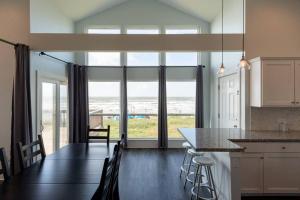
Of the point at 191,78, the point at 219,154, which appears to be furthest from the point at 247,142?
the point at 191,78

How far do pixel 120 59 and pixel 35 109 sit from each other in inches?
121

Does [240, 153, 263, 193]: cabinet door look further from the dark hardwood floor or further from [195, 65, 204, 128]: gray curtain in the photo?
[195, 65, 204, 128]: gray curtain

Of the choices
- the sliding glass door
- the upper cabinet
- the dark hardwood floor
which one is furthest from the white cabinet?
the sliding glass door

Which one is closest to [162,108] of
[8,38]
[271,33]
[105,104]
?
[105,104]

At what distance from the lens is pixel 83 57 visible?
6.81m

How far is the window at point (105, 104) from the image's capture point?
6988 mm

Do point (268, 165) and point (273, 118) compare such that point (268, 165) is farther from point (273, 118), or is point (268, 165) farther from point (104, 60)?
point (104, 60)

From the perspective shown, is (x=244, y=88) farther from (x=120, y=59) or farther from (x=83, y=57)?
(x=83, y=57)

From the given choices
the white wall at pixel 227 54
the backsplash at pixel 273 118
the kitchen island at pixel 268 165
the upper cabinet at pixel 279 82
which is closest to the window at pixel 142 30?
the white wall at pixel 227 54

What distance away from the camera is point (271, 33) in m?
4.26

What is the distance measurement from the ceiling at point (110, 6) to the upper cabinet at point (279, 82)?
7.71ft

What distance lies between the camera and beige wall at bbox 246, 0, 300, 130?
4203 millimetres

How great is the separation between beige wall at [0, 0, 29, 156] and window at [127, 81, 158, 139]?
3.32 meters

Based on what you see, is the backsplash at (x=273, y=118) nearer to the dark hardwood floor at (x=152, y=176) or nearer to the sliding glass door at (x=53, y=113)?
the dark hardwood floor at (x=152, y=176)
